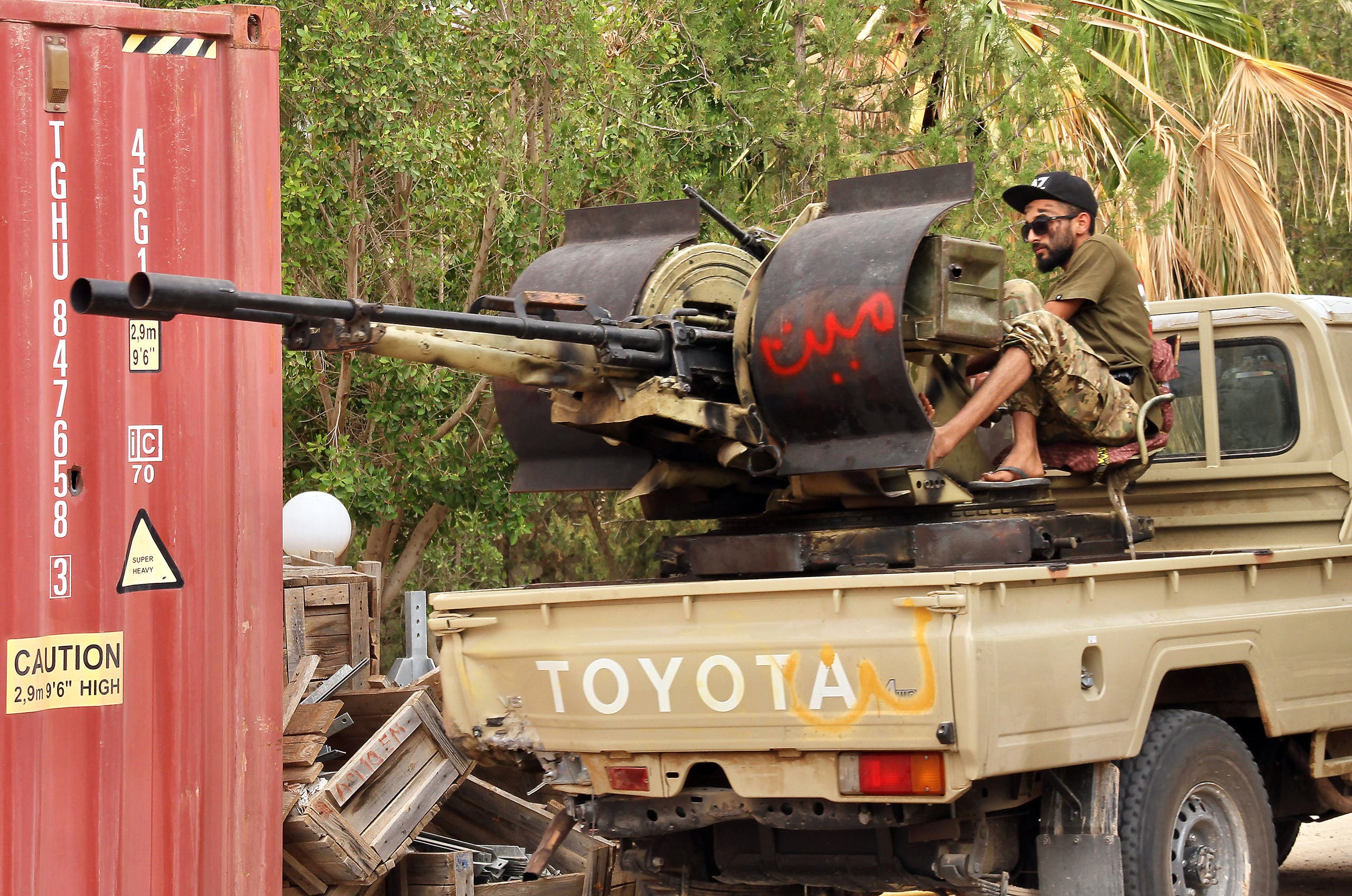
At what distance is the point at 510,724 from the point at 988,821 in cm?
151

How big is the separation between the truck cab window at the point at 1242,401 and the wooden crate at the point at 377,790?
3211mm

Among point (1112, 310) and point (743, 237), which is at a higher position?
point (743, 237)

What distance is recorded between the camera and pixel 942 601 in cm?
446

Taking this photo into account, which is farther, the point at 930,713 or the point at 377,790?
the point at 377,790

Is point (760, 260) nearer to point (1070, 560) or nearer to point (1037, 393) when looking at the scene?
point (1037, 393)

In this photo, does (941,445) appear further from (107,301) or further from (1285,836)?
(1285,836)

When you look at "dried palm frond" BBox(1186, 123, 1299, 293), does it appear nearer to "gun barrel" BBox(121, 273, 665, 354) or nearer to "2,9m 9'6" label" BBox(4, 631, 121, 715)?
"gun barrel" BBox(121, 273, 665, 354)

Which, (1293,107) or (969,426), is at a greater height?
(1293,107)

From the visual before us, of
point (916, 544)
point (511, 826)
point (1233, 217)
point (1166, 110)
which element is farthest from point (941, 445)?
point (1233, 217)

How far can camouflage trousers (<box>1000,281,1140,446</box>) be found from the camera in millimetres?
5766

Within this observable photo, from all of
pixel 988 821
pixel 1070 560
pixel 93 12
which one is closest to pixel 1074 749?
pixel 988 821

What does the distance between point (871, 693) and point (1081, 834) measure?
90cm

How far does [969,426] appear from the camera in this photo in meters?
5.55

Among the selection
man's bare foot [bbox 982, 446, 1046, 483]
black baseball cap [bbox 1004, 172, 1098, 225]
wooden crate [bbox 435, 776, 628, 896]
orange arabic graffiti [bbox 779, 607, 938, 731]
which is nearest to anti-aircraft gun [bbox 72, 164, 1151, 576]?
man's bare foot [bbox 982, 446, 1046, 483]
